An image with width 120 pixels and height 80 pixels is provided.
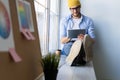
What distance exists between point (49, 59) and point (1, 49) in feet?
1.71

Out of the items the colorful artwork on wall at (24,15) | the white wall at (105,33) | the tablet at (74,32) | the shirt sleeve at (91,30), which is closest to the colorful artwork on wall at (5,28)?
the colorful artwork on wall at (24,15)

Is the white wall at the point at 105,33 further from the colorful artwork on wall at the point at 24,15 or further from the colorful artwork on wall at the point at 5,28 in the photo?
the colorful artwork on wall at the point at 5,28

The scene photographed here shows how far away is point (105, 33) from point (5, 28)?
123 inches

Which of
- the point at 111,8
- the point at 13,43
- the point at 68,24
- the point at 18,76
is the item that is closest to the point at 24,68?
the point at 18,76

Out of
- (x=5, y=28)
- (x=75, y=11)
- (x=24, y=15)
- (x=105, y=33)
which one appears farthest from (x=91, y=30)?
(x=5, y=28)

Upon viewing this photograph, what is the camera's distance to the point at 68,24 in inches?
143

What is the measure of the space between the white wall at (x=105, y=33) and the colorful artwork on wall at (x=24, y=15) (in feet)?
8.32

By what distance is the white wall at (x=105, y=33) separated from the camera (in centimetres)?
400

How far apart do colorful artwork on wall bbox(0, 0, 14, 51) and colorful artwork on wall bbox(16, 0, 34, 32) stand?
0.61 ft

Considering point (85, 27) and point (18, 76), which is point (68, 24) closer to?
point (85, 27)

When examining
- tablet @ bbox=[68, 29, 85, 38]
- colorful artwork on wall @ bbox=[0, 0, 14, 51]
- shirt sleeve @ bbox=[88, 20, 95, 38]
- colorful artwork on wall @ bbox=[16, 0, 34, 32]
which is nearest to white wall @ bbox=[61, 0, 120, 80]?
shirt sleeve @ bbox=[88, 20, 95, 38]

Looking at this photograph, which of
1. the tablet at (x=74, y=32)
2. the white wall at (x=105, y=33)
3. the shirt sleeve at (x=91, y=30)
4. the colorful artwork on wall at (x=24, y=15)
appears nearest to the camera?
the colorful artwork on wall at (x=24, y=15)

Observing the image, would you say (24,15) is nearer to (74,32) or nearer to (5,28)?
(5,28)

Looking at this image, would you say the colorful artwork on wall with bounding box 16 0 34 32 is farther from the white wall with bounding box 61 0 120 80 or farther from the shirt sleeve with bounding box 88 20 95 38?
the white wall with bounding box 61 0 120 80
